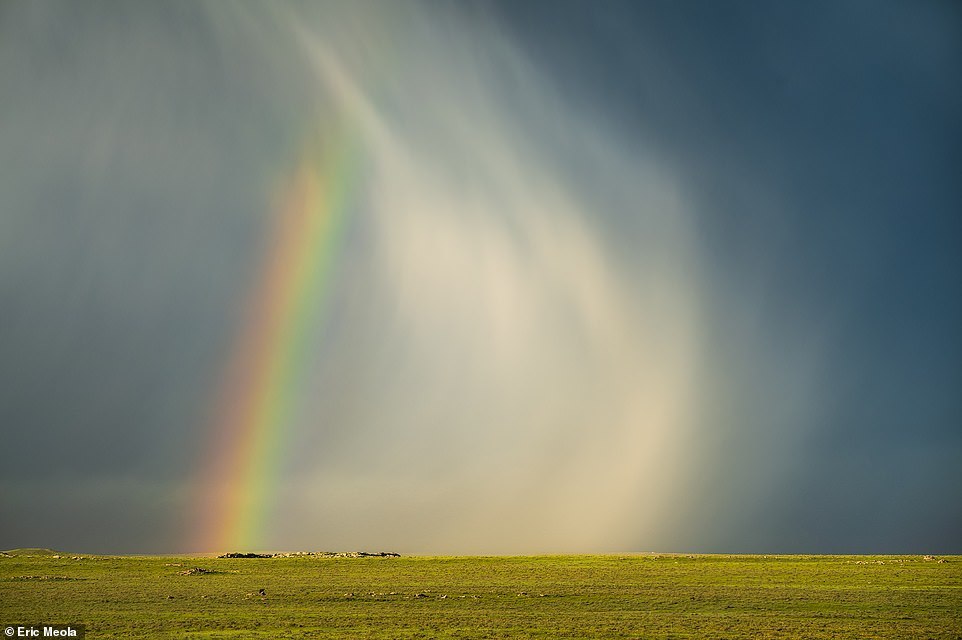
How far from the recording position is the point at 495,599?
203ft

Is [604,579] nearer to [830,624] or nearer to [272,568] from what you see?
[830,624]

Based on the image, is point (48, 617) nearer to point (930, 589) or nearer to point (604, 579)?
point (604, 579)

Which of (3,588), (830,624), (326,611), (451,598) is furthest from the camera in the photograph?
(3,588)

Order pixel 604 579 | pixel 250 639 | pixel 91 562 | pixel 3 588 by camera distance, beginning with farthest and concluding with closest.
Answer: pixel 91 562 < pixel 604 579 < pixel 3 588 < pixel 250 639

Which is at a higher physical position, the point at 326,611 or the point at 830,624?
the point at 326,611

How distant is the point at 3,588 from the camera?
222 feet

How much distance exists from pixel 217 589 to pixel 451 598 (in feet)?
81.0

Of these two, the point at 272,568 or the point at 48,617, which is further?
the point at 272,568

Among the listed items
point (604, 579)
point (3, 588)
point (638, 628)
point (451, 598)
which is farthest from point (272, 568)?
point (638, 628)

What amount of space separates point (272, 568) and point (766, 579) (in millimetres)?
60605

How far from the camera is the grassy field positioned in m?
48.6

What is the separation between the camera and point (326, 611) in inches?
2181

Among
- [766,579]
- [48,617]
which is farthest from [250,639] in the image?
[766,579]

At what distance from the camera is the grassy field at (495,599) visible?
159ft
